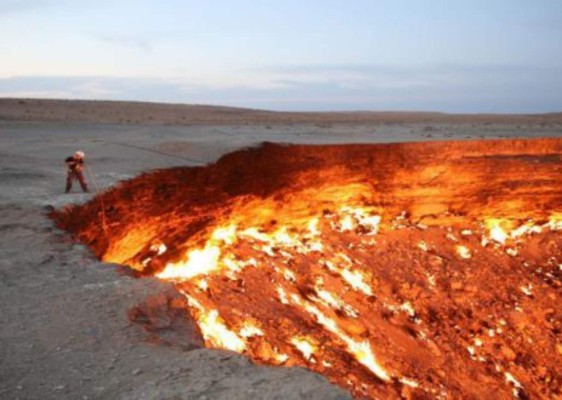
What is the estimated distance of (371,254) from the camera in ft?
33.2

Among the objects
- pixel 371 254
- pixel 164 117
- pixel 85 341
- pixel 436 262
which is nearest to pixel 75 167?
pixel 85 341

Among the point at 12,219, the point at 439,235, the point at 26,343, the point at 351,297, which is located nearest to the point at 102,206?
the point at 12,219

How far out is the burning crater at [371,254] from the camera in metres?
6.89

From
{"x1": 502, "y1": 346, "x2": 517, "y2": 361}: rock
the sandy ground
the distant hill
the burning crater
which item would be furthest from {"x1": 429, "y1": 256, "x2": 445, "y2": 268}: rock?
the distant hill

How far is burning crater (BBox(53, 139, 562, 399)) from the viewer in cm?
689

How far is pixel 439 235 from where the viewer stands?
11.1 metres

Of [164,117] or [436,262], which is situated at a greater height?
[164,117]

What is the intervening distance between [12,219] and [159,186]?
251cm

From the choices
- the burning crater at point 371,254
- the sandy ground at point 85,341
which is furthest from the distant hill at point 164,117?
the sandy ground at point 85,341

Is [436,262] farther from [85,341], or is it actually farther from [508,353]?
[85,341]

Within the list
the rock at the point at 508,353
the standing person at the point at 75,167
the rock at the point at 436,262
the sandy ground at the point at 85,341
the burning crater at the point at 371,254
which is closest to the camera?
the sandy ground at the point at 85,341

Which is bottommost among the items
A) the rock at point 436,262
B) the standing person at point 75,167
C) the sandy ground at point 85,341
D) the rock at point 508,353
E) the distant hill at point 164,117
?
the rock at point 508,353

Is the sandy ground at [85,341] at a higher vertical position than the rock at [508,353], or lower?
higher

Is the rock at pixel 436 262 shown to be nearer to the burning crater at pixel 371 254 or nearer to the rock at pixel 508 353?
the burning crater at pixel 371 254
